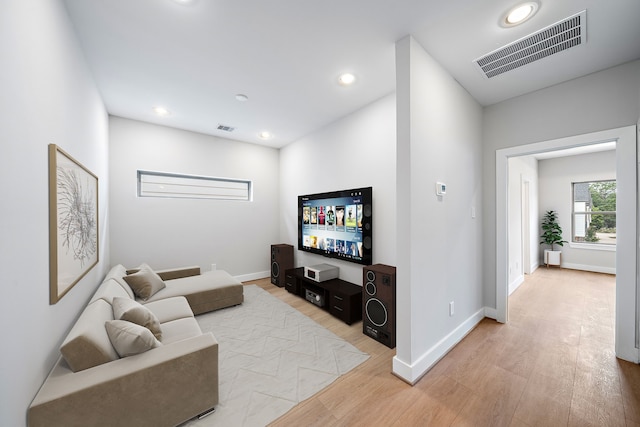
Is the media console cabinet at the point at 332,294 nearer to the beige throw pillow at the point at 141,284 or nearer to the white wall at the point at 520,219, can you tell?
the beige throw pillow at the point at 141,284

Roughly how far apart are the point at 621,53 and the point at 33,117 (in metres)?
4.26

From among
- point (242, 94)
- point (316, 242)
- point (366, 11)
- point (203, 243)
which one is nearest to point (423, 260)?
point (366, 11)

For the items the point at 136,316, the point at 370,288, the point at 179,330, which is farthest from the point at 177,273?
the point at 370,288

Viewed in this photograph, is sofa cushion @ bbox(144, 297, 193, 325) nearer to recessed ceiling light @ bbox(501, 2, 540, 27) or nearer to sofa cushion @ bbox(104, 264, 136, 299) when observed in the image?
sofa cushion @ bbox(104, 264, 136, 299)

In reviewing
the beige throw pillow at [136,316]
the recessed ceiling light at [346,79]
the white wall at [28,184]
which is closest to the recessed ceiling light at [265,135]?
the recessed ceiling light at [346,79]

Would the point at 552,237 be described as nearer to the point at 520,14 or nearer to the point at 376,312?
the point at 376,312

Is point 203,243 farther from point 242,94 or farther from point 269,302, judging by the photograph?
point 242,94

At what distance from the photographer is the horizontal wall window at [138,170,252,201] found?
3.89m

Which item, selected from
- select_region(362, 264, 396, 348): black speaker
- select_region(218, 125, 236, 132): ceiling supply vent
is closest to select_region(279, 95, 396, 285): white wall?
select_region(362, 264, 396, 348): black speaker

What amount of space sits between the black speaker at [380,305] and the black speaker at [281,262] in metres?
2.13

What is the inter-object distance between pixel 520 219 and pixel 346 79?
4515 millimetres

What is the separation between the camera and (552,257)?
5.63 metres

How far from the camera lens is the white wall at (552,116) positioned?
2150 millimetres

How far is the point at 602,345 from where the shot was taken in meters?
2.36
